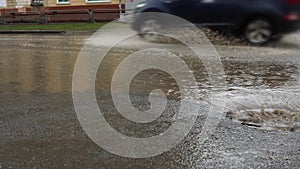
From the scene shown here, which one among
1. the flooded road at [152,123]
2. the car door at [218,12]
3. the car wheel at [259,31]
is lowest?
the flooded road at [152,123]

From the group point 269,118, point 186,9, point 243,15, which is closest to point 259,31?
point 243,15

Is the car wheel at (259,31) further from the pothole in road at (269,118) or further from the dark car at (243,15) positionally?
the pothole in road at (269,118)

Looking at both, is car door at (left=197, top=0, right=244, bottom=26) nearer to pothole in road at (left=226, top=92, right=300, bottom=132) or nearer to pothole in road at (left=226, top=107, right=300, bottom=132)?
pothole in road at (left=226, top=92, right=300, bottom=132)

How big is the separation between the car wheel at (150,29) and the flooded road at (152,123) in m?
2.98

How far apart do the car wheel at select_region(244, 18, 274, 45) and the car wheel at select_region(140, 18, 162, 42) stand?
272 centimetres

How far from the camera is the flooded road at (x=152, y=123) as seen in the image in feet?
12.9

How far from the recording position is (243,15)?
11281mm

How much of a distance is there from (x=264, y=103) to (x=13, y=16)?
26405mm

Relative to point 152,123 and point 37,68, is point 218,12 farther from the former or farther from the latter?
A: point 152,123

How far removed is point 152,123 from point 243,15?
7.12 meters

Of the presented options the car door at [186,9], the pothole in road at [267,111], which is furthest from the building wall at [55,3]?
the pothole in road at [267,111]

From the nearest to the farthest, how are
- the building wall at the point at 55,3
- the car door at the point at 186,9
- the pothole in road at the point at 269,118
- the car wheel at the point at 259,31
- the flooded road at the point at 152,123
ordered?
the flooded road at the point at 152,123, the pothole in road at the point at 269,118, the car wheel at the point at 259,31, the car door at the point at 186,9, the building wall at the point at 55,3

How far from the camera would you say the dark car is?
10758 mm

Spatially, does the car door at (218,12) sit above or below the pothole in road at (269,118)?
above
